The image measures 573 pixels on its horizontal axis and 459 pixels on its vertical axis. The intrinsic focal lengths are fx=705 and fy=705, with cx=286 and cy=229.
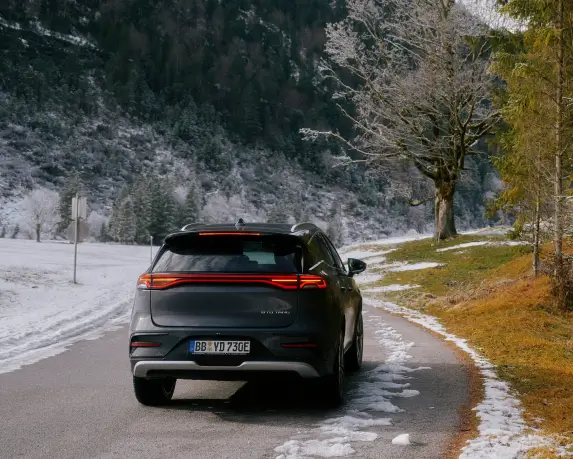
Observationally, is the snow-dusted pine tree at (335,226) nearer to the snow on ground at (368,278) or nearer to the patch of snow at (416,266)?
the snow on ground at (368,278)

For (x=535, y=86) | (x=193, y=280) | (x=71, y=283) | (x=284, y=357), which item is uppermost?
(x=535, y=86)

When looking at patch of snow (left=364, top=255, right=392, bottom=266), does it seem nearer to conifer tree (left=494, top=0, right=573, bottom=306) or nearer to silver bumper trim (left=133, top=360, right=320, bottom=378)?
conifer tree (left=494, top=0, right=573, bottom=306)

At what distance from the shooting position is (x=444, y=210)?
35.5 metres

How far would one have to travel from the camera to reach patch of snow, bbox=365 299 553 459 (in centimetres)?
504

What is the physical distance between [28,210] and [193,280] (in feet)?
456

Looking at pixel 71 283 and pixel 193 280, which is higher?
pixel 193 280

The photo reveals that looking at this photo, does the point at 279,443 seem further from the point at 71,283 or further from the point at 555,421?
the point at 71,283

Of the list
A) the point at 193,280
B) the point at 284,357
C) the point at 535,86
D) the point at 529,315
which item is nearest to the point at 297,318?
the point at 284,357

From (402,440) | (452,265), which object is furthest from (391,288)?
(402,440)

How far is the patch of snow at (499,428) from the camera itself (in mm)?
5037

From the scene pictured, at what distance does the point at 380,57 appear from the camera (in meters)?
30.7

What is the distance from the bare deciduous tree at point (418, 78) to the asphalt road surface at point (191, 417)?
69.5 feet

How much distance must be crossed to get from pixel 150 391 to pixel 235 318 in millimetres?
1297

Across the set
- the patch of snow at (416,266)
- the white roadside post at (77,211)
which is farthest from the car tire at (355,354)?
the white roadside post at (77,211)
